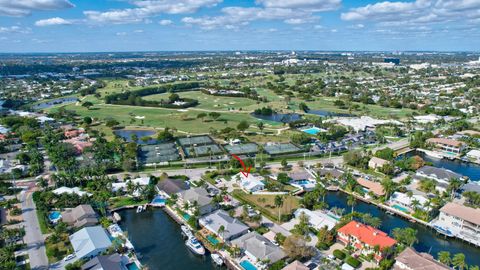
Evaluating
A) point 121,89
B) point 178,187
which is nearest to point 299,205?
point 178,187

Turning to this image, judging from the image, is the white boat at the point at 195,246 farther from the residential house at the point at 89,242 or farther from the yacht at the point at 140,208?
the yacht at the point at 140,208

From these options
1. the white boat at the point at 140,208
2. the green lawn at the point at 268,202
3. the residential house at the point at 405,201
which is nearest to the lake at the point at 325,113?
the residential house at the point at 405,201

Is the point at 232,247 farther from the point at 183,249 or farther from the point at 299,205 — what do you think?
the point at 299,205

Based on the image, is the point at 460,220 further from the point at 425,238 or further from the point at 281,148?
the point at 281,148

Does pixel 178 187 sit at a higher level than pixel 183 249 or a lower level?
higher

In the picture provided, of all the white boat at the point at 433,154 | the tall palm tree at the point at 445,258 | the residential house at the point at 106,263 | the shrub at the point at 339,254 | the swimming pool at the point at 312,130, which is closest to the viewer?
the residential house at the point at 106,263
